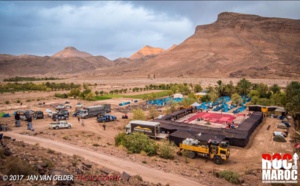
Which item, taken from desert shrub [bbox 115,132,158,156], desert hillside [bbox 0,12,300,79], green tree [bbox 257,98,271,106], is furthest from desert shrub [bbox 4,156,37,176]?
desert hillside [bbox 0,12,300,79]

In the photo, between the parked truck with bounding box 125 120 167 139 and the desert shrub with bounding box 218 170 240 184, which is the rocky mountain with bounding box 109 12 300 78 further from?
the desert shrub with bounding box 218 170 240 184

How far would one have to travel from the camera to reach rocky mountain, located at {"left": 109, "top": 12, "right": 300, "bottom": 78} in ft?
440

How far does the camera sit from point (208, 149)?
20.5 m

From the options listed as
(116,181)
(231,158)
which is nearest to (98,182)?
(116,181)

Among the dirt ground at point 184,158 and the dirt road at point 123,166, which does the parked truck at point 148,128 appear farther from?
the dirt road at point 123,166

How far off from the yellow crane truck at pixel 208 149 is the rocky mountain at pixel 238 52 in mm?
115896

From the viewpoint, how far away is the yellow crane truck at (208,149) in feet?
65.5

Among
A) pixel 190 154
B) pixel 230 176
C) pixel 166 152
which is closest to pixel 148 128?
pixel 166 152

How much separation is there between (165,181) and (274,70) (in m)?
134

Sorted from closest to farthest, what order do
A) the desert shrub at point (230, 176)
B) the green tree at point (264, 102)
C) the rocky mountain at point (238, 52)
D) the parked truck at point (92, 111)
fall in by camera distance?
the desert shrub at point (230, 176)
the parked truck at point (92, 111)
the green tree at point (264, 102)
the rocky mountain at point (238, 52)

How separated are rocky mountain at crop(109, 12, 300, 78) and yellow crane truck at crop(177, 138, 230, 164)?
11590 cm

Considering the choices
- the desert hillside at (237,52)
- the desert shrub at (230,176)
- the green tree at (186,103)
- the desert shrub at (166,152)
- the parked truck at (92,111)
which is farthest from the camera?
the desert hillside at (237,52)

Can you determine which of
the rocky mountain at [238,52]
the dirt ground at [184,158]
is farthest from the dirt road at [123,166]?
the rocky mountain at [238,52]

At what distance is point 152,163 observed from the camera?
728 inches
